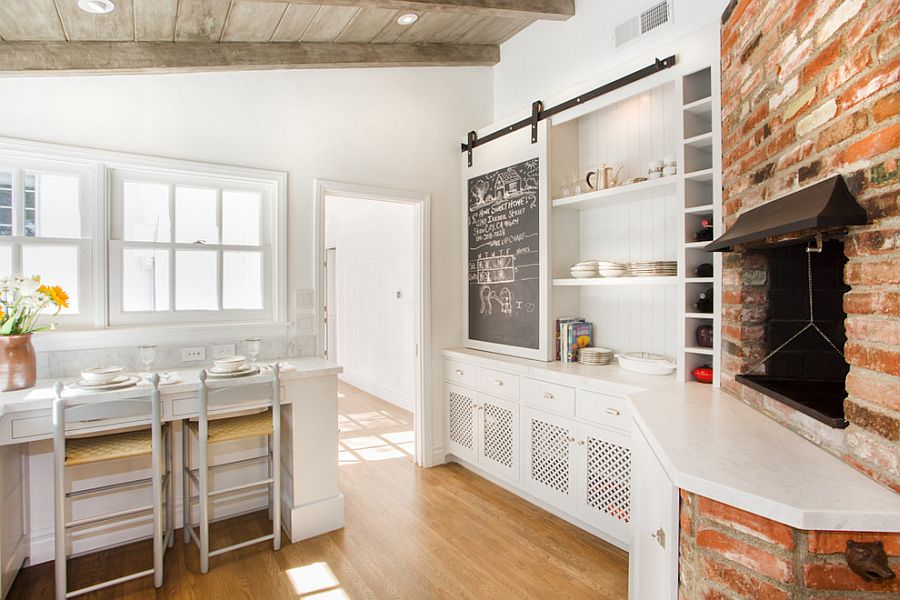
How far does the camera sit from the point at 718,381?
2.25 meters

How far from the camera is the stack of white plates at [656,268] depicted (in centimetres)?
262

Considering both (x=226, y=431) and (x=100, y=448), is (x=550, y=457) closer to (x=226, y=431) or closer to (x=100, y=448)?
(x=226, y=431)

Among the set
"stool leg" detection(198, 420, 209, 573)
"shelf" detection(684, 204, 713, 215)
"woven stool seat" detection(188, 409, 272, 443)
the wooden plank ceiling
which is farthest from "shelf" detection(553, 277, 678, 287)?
"stool leg" detection(198, 420, 209, 573)

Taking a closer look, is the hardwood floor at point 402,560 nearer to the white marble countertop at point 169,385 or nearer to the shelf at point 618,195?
the white marble countertop at point 169,385

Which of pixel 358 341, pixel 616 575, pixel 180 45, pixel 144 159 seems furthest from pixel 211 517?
pixel 358 341

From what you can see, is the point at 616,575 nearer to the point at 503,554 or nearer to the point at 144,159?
the point at 503,554

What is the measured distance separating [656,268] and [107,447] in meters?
2.91

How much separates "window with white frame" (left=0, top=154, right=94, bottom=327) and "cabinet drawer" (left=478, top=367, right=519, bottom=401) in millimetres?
2440

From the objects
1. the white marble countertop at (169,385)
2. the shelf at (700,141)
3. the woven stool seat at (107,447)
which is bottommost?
the woven stool seat at (107,447)

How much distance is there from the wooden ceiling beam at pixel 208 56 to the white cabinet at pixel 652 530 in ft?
9.89

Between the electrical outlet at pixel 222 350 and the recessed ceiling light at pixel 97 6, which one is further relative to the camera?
the electrical outlet at pixel 222 350

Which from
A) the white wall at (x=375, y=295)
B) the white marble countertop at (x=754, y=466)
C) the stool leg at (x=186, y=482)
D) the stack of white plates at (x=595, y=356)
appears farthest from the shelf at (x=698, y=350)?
the white wall at (x=375, y=295)

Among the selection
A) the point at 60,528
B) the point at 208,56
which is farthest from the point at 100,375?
the point at 208,56

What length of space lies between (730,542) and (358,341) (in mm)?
5681
